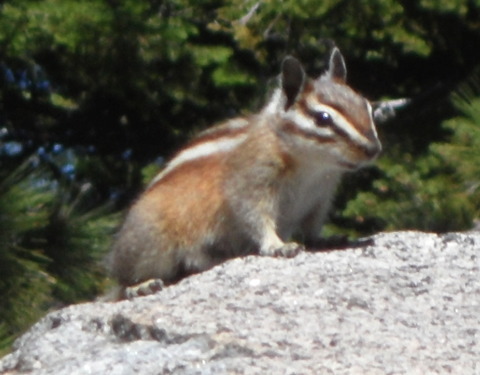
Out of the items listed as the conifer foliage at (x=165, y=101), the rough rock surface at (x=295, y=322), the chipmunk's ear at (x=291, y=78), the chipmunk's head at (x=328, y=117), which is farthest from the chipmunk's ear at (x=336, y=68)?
the conifer foliage at (x=165, y=101)

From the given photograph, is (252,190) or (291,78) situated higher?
(291,78)

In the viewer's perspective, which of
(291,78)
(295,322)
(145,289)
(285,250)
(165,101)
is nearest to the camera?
(295,322)

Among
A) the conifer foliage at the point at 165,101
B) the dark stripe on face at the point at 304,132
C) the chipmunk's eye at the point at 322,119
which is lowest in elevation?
the conifer foliage at the point at 165,101

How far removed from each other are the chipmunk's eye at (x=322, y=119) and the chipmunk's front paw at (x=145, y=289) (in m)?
0.77

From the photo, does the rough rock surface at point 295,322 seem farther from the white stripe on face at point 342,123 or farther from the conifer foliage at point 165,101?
the conifer foliage at point 165,101

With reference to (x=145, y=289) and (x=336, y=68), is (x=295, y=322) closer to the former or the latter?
(x=145, y=289)

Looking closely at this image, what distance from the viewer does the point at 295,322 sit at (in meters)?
3.38

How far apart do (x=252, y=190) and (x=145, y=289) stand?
521mm

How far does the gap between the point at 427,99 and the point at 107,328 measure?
13.4 ft

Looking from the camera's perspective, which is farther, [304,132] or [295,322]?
[304,132]

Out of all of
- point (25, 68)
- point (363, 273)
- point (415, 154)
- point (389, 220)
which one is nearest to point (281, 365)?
point (363, 273)

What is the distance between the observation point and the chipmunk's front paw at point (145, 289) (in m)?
4.36

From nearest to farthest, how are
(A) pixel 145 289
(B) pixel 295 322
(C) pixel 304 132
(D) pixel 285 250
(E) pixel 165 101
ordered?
(B) pixel 295 322, (D) pixel 285 250, (A) pixel 145 289, (C) pixel 304 132, (E) pixel 165 101

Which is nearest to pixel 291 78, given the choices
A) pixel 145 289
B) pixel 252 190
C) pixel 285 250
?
pixel 252 190
